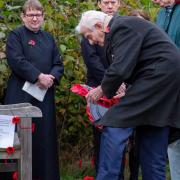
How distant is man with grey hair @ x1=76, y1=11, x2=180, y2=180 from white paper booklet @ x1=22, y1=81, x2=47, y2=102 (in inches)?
51.0

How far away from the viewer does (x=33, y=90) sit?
5.42 metres

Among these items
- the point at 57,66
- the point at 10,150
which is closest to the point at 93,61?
the point at 57,66

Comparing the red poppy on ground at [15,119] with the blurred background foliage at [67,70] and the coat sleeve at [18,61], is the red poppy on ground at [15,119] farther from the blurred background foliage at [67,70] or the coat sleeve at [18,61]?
the blurred background foliage at [67,70]

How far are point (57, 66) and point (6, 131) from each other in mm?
1359

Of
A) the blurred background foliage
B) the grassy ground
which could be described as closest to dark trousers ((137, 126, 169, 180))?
the grassy ground

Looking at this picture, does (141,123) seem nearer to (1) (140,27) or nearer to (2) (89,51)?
(1) (140,27)

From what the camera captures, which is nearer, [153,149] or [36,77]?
[153,149]

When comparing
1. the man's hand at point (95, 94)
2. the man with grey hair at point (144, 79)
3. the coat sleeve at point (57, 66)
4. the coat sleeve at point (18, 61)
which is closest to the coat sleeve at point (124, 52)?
the man with grey hair at point (144, 79)

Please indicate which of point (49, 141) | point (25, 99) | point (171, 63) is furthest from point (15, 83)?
point (171, 63)

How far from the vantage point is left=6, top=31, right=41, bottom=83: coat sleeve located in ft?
17.5

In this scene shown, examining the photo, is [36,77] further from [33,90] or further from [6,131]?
[6,131]

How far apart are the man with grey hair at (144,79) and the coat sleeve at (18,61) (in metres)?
1.22

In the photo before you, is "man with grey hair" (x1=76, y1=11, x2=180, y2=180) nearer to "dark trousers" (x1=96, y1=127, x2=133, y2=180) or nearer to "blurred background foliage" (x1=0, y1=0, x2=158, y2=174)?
"dark trousers" (x1=96, y1=127, x2=133, y2=180)

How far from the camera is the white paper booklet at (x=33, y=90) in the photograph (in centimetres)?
540
